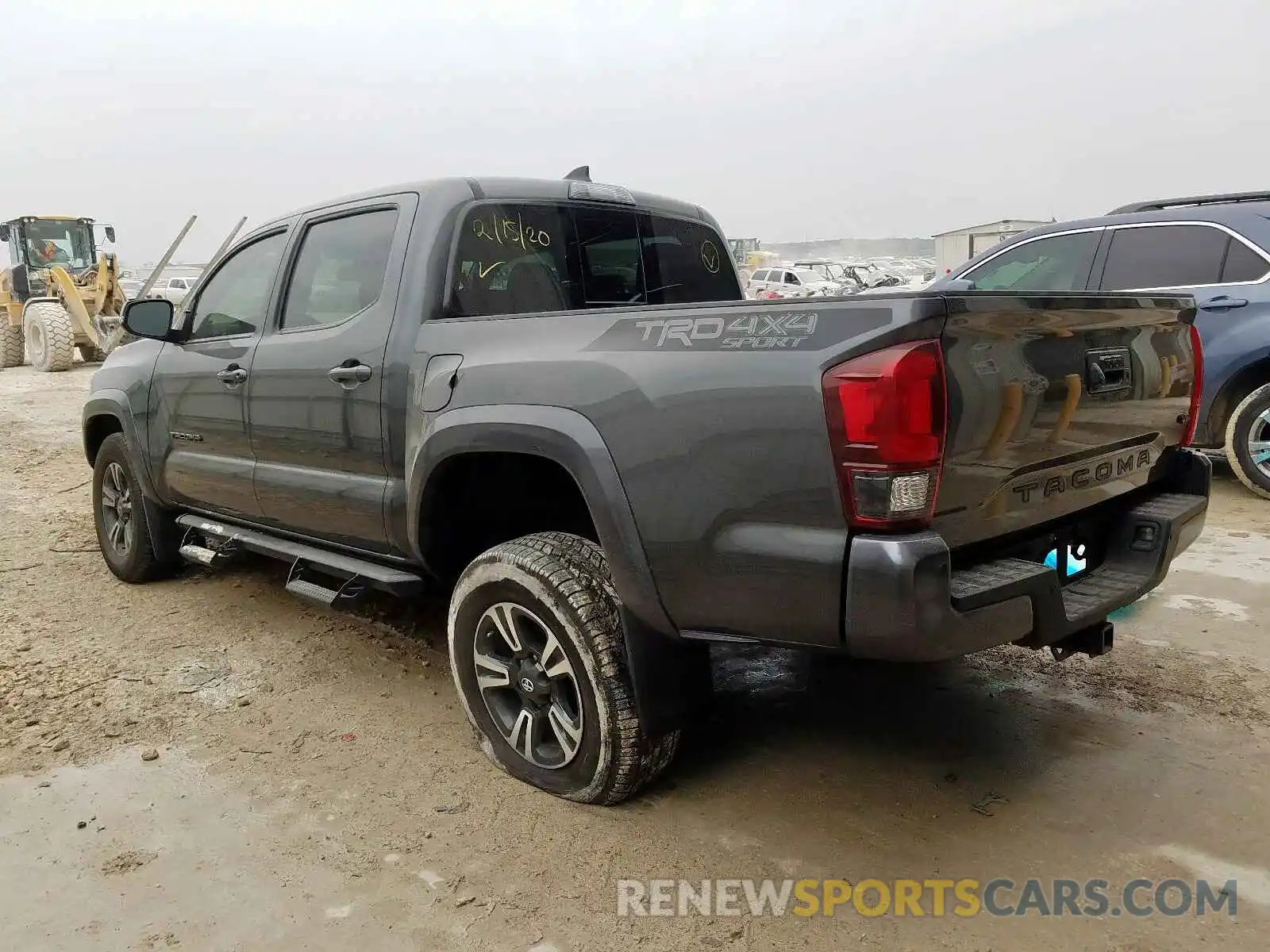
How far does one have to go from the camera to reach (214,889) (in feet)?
8.07

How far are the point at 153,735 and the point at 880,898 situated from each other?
97.1 inches

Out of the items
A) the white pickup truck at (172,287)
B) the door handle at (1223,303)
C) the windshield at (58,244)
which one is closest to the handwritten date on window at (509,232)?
the door handle at (1223,303)

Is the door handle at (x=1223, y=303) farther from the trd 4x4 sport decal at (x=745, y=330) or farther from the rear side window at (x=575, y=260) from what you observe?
the trd 4x4 sport decal at (x=745, y=330)

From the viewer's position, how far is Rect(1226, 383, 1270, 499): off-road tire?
584cm

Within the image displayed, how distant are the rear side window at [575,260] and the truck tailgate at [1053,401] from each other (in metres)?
1.67

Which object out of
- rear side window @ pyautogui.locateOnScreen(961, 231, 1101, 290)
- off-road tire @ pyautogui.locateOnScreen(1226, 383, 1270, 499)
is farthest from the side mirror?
off-road tire @ pyautogui.locateOnScreen(1226, 383, 1270, 499)

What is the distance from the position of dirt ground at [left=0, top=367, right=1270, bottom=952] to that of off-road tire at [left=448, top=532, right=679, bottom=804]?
0.32ft

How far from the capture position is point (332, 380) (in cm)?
340

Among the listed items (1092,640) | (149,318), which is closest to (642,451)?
(1092,640)

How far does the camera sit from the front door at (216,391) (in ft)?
13.0

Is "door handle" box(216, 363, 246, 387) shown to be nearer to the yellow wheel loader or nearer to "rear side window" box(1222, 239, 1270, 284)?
"rear side window" box(1222, 239, 1270, 284)

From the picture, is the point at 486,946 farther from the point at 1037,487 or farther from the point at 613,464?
the point at 1037,487

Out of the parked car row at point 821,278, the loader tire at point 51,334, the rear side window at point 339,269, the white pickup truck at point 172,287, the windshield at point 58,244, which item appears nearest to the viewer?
the rear side window at point 339,269

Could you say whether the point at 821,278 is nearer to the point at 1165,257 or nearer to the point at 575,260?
the point at 1165,257
